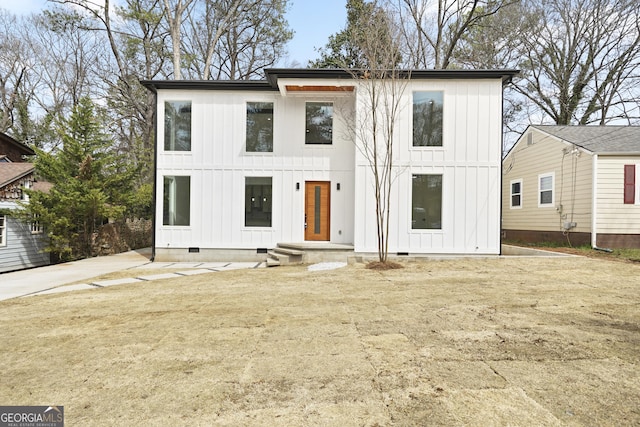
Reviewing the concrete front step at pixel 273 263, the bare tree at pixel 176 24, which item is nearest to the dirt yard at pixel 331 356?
the concrete front step at pixel 273 263

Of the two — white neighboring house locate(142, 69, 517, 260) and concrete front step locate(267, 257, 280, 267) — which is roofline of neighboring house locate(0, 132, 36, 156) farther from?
concrete front step locate(267, 257, 280, 267)

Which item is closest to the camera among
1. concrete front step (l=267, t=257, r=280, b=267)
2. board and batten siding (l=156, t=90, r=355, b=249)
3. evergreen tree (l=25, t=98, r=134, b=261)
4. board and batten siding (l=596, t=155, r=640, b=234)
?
concrete front step (l=267, t=257, r=280, b=267)

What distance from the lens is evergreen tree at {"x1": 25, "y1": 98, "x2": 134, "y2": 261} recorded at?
10.7 meters

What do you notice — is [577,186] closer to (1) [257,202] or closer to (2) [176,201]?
(1) [257,202]

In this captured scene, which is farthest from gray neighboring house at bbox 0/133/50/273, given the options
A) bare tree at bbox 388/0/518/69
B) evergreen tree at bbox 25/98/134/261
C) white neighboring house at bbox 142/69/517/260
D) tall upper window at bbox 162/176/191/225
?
bare tree at bbox 388/0/518/69

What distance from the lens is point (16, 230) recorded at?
1173 centimetres

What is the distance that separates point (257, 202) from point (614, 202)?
35.2 feet

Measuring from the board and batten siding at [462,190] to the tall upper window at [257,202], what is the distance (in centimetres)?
257

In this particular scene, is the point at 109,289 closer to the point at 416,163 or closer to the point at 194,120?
the point at 194,120

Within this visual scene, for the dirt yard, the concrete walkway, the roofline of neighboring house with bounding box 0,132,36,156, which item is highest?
the roofline of neighboring house with bounding box 0,132,36,156

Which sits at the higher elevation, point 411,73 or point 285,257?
point 411,73

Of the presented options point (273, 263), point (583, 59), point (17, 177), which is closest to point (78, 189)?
point (17, 177)

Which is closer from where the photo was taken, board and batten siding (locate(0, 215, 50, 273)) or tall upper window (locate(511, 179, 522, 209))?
board and batten siding (locate(0, 215, 50, 273))

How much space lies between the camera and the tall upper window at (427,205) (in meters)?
9.31
